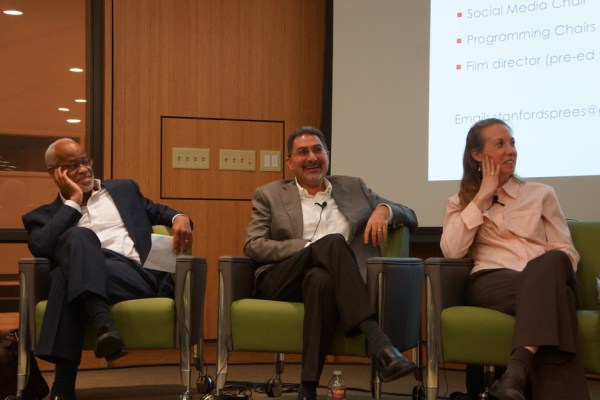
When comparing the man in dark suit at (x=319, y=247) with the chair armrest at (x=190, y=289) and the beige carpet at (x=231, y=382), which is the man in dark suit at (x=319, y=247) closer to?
the chair armrest at (x=190, y=289)

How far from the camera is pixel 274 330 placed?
354 cm

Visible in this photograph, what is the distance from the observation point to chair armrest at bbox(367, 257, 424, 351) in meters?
3.52

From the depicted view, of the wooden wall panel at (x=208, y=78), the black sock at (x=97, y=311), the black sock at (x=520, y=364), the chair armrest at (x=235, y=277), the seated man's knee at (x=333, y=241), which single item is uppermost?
the wooden wall panel at (x=208, y=78)

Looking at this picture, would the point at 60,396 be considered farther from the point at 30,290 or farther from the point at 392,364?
the point at 392,364

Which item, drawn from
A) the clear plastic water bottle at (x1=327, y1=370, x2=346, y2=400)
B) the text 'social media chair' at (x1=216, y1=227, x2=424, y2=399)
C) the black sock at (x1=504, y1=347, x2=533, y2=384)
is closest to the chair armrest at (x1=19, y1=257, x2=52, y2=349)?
the text 'social media chair' at (x1=216, y1=227, x2=424, y2=399)

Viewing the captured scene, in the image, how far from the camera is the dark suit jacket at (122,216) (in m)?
3.84

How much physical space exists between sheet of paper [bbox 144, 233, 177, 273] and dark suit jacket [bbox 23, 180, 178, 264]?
15cm

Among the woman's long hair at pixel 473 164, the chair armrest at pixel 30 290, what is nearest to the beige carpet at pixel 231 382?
the chair armrest at pixel 30 290

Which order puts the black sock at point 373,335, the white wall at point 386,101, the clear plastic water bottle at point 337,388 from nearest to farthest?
the black sock at point 373,335, the clear plastic water bottle at point 337,388, the white wall at point 386,101

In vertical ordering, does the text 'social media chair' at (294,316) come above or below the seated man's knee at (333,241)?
below

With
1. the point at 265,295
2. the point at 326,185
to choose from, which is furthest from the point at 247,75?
the point at 265,295

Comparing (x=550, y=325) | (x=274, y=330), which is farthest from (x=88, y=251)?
(x=550, y=325)

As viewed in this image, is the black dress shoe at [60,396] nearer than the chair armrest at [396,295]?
No

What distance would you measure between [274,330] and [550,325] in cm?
108
